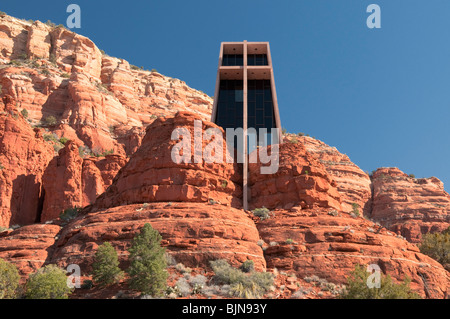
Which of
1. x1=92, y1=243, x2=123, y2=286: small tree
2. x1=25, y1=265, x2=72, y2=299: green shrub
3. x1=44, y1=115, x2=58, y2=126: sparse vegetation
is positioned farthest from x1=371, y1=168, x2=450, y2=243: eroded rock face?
x1=25, y1=265, x2=72, y2=299: green shrub

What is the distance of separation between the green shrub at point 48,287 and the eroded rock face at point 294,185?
1478 cm

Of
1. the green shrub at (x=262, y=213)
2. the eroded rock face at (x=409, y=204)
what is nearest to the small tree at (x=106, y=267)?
the green shrub at (x=262, y=213)

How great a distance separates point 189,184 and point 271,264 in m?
7.84

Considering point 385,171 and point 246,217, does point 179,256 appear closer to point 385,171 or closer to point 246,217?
point 246,217

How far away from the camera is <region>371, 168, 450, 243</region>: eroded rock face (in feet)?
210

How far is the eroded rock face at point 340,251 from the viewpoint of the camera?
73.6ft

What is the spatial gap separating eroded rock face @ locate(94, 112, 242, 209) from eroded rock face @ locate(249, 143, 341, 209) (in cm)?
160

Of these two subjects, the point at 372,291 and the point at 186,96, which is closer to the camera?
the point at 372,291

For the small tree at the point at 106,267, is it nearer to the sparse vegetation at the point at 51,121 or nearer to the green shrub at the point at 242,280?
the green shrub at the point at 242,280

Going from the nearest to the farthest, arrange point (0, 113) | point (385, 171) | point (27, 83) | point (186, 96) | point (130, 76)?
1. point (0, 113)
2. point (27, 83)
3. point (385, 171)
4. point (130, 76)
5. point (186, 96)

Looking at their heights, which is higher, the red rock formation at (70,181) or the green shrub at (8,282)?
the red rock formation at (70,181)
